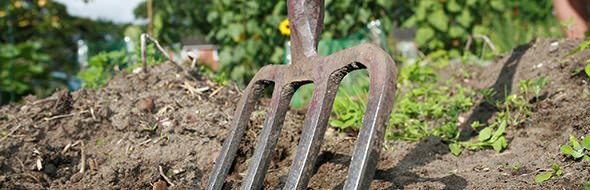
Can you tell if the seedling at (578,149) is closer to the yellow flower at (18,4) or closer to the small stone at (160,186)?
the small stone at (160,186)

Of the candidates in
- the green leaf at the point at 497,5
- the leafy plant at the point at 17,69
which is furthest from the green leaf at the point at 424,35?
the leafy plant at the point at 17,69

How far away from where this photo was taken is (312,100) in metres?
1.39

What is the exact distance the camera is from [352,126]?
226 centimetres

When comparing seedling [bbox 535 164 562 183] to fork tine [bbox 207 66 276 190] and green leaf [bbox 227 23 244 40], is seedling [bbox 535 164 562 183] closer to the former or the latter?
fork tine [bbox 207 66 276 190]

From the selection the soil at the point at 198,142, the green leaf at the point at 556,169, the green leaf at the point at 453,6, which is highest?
the green leaf at the point at 453,6

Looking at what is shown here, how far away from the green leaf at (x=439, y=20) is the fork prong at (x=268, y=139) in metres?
3.38

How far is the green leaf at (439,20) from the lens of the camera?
4.54m

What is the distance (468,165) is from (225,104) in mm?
1233

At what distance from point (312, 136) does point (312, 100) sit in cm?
13

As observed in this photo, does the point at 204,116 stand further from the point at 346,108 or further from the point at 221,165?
the point at 346,108

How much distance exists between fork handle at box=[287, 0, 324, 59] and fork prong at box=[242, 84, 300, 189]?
0.46 feet

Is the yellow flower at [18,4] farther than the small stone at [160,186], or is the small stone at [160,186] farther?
the yellow flower at [18,4]

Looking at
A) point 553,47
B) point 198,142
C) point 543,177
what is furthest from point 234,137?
point 553,47

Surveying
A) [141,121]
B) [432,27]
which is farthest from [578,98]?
[432,27]
